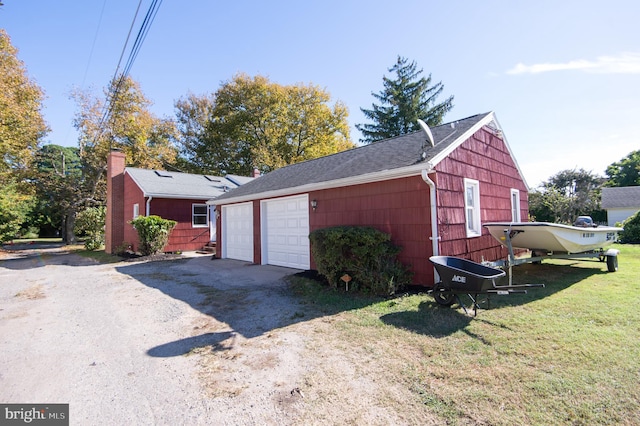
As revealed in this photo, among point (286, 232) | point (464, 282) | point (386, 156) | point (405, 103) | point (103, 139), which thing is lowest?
point (464, 282)

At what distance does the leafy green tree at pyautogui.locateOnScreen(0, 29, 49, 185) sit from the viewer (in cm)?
1593

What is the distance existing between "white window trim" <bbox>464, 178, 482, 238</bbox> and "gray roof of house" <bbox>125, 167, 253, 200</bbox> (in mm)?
12655

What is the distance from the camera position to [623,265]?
28.3 feet

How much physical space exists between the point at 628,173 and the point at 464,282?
51444 mm

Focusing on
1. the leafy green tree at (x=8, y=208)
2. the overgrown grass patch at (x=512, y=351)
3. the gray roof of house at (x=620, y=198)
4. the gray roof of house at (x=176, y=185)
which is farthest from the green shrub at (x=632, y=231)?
the leafy green tree at (x=8, y=208)

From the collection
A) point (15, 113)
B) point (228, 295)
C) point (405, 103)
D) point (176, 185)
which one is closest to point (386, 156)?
point (228, 295)

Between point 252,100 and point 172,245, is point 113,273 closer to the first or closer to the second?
point 172,245

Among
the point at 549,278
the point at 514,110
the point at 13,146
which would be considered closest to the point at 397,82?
the point at 514,110

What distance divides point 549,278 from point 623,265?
344 centimetres

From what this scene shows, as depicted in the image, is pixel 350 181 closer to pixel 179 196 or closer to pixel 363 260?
pixel 363 260

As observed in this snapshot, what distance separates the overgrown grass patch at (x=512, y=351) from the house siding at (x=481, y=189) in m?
1.71

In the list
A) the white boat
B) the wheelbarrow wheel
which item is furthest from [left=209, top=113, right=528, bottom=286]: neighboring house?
the wheelbarrow wheel

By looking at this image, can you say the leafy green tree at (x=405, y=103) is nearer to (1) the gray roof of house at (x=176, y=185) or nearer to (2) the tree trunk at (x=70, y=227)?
(1) the gray roof of house at (x=176, y=185)

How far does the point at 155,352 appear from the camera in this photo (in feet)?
12.4
